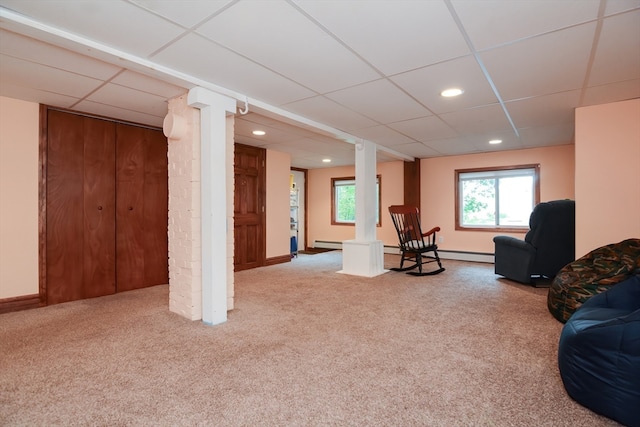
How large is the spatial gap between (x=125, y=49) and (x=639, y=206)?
15.4ft

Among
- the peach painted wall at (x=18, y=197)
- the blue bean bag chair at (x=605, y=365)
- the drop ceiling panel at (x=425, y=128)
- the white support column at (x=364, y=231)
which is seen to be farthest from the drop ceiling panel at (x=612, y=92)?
the peach painted wall at (x=18, y=197)

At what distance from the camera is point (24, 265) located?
10.4ft

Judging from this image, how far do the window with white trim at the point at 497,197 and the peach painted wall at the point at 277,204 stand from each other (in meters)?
3.45

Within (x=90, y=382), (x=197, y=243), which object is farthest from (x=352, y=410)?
(x=197, y=243)

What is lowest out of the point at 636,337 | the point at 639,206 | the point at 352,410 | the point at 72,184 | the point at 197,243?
the point at 352,410

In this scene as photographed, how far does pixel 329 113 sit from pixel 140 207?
8.50 ft

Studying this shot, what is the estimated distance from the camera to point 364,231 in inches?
194

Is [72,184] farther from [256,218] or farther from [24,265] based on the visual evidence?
[256,218]

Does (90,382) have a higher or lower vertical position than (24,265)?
lower

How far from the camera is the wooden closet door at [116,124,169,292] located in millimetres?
3809

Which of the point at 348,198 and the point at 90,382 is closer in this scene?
the point at 90,382

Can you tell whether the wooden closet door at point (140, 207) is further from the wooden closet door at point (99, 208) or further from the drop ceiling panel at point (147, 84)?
the drop ceiling panel at point (147, 84)

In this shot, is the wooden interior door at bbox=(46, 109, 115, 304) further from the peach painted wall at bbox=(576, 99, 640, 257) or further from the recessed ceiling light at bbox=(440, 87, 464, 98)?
the peach painted wall at bbox=(576, 99, 640, 257)

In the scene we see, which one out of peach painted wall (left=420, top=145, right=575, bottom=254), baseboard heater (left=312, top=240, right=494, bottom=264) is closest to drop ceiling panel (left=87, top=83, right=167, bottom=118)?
peach painted wall (left=420, top=145, right=575, bottom=254)
